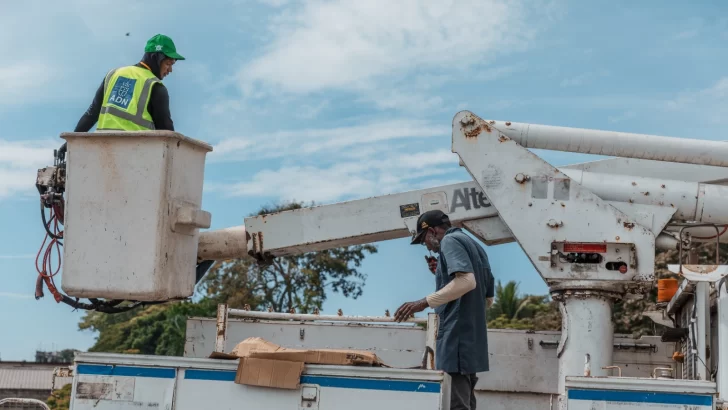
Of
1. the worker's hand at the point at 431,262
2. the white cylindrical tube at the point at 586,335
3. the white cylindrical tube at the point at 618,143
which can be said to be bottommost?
the white cylindrical tube at the point at 586,335

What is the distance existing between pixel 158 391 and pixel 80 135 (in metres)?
1.76

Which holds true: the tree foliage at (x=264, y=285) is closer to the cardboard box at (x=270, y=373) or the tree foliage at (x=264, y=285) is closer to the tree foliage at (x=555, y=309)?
the tree foliage at (x=555, y=309)

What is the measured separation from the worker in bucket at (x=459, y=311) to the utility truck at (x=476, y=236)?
16 centimetres

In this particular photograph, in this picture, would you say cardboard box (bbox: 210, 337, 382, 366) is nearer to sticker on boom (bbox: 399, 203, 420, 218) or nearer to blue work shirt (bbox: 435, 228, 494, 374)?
blue work shirt (bbox: 435, 228, 494, 374)

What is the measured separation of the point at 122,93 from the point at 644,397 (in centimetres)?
374

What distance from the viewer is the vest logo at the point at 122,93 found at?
6.63m

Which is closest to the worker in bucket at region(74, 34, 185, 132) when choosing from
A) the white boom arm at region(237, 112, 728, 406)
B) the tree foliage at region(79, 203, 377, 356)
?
the white boom arm at region(237, 112, 728, 406)

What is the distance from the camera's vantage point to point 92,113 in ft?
22.7

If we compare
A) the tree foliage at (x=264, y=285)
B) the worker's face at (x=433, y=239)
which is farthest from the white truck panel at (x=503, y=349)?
the tree foliage at (x=264, y=285)

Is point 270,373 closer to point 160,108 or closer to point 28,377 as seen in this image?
point 160,108

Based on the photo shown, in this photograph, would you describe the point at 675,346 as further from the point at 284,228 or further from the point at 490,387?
the point at 284,228

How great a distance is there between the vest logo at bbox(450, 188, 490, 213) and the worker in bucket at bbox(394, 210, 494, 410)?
1.87m

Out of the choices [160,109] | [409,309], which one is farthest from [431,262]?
[160,109]

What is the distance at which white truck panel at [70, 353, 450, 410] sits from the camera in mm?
5098
